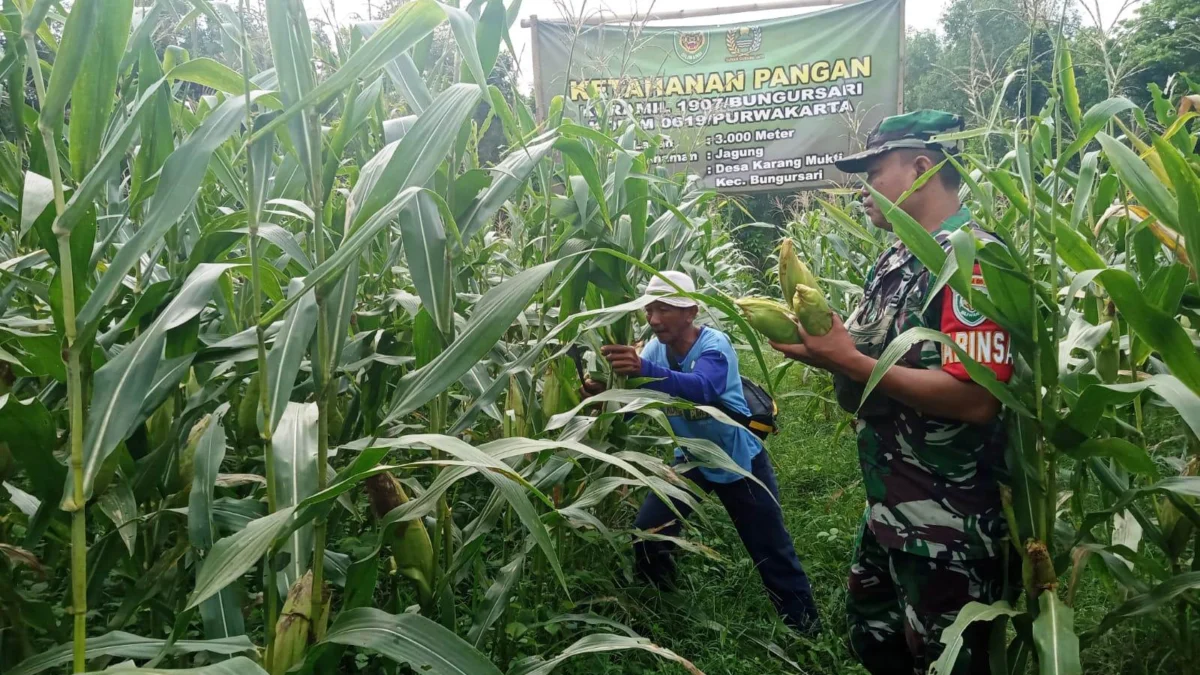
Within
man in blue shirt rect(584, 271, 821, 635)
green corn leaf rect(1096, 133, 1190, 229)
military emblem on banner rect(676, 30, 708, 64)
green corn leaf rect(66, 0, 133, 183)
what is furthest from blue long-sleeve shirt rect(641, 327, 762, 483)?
military emblem on banner rect(676, 30, 708, 64)

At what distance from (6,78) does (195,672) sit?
90 cm

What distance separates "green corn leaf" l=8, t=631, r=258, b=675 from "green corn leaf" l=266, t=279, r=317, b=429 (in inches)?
11.5

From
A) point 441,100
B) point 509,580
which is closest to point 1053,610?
point 509,580

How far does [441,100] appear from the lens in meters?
1.08

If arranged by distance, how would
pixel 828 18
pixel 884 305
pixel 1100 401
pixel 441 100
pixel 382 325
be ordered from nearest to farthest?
1. pixel 441 100
2. pixel 1100 401
3. pixel 884 305
4. pixel 382 325
5. pixel 828 18

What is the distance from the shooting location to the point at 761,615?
2662 millimetres

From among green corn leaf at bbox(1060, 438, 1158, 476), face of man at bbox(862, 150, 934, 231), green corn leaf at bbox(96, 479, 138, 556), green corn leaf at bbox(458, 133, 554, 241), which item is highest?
face of man at bbox(862, 150, 934, 231)

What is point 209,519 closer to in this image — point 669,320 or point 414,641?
point 414,641

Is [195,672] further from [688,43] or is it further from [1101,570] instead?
[688,43]

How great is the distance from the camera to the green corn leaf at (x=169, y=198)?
0.88 meters

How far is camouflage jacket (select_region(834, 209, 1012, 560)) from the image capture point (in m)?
1.61

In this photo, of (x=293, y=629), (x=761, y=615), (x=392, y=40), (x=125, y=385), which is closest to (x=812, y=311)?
(x=392, y=40)

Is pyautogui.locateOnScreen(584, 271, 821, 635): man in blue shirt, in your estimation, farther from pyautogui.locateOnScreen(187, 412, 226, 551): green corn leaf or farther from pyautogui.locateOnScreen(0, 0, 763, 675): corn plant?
pyautogui.locateOnScreen(187, 412, 226, 551): green corn leaf

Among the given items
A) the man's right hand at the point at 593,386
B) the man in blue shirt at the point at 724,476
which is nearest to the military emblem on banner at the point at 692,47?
the man in blue shirt at the point at 724,476
